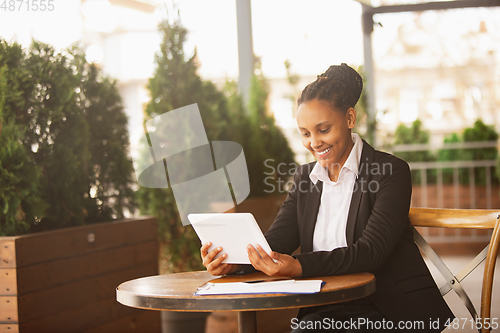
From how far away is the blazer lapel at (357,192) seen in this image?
5.21 ft

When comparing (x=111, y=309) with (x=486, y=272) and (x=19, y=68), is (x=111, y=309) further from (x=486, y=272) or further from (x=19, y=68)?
(x=486, y=272)

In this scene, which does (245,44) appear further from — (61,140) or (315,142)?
(315,142)

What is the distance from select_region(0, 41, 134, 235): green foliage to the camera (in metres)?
2.29

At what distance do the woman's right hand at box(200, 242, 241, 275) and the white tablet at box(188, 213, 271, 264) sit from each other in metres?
0.01

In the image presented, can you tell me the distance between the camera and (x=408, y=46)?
8.78 m

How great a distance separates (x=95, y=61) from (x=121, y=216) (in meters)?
0.88

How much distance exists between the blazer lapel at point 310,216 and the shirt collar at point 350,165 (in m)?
0.03

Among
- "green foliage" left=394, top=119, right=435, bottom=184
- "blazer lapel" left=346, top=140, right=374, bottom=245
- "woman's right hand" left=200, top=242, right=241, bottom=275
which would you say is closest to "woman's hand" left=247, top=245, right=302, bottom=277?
"woman's right hand" left=200, top=242, right=241, bottom=275

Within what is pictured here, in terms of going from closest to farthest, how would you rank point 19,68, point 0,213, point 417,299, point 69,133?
point 417,299
point 0,213
point 19,68
point 69,133

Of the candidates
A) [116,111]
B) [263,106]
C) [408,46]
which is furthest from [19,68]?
[408,46]

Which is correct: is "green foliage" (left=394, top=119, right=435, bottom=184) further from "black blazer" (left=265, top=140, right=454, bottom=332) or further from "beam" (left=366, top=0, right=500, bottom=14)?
"black blazer" (left=265, top=140, right=454, bottom=332)

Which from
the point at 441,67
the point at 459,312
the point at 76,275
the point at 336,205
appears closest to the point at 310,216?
the point at 336,205

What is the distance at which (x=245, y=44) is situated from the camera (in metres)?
3.92

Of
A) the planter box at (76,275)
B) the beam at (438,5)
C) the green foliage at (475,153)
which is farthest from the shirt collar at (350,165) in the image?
the green foliage at (475,153)
